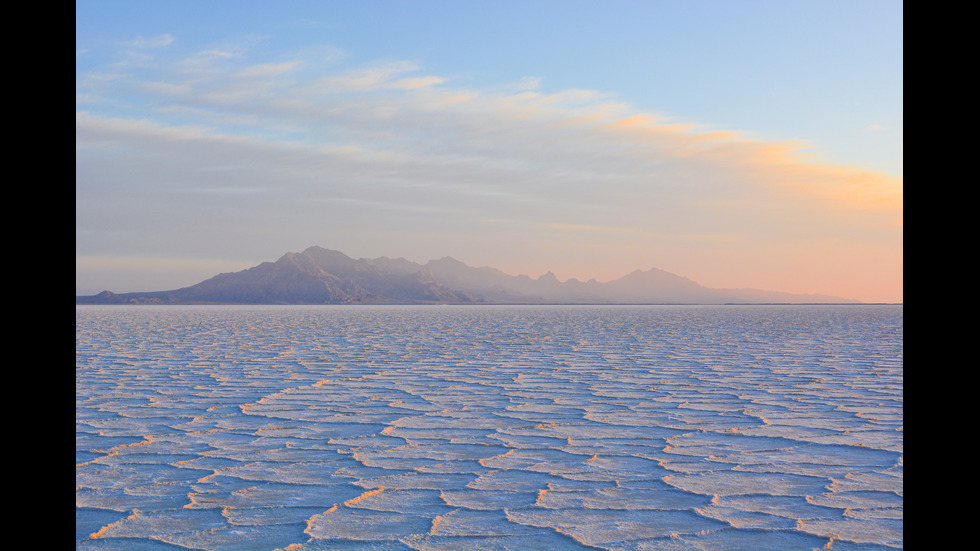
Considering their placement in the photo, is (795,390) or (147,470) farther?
(795,390)

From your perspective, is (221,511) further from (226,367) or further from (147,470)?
(226,367)

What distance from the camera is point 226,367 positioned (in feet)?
26.8

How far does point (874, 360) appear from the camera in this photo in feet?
29.7

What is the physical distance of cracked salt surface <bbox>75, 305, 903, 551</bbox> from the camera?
245 cm

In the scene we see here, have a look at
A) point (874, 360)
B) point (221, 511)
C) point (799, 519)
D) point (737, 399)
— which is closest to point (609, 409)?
point (737, 399)

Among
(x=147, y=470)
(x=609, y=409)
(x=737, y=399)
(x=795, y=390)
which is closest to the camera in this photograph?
(x=147, y=470)

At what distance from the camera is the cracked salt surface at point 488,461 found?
2451 mm

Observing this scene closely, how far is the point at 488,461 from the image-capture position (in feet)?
11.4
